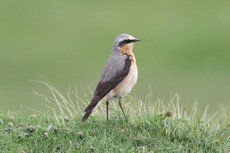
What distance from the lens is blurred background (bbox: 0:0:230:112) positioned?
1914 cm

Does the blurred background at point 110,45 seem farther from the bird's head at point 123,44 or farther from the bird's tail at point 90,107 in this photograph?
the bird's tail at point 90,107

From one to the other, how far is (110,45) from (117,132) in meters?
11.4

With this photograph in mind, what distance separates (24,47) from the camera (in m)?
22.2

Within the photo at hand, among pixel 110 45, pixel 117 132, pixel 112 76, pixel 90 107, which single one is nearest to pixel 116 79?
pixel 112 76

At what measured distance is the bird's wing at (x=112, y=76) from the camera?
35.1 ft

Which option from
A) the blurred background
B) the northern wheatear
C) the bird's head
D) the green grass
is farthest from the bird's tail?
the blurred background

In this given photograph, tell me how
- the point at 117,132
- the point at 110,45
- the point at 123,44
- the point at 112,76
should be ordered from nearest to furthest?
the point at 117,132 < the point at 112,76 < the point at 123,44 < the point at 110,45

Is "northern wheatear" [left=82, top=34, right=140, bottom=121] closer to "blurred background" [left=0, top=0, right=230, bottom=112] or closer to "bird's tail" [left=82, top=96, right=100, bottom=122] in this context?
"bird's tail" [left=82, top=96, right=100, bottom=122]

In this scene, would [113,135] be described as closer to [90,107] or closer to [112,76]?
[90,107]

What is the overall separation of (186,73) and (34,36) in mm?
4388

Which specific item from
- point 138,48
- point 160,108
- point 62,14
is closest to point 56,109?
point 160,108

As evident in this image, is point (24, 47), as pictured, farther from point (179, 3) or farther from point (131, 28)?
point (179, 3)

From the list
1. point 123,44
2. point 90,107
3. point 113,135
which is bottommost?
point 113,135

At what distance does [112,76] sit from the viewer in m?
10.9
